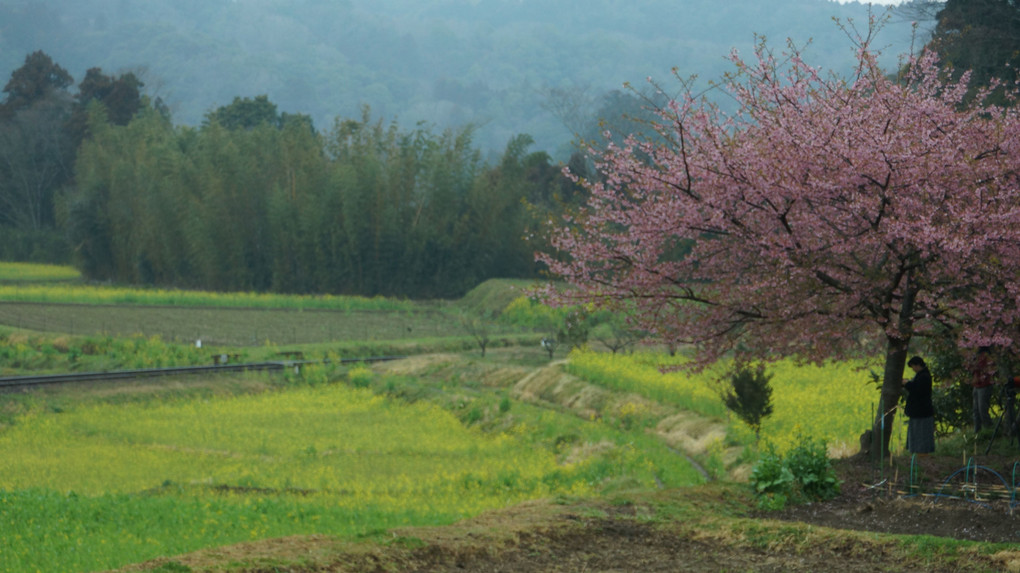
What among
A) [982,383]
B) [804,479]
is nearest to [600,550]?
[804,479]

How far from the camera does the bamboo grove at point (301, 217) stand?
45844 mm

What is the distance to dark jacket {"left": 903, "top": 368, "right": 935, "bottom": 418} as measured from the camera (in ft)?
32.6

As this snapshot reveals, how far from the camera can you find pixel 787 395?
1756 cm

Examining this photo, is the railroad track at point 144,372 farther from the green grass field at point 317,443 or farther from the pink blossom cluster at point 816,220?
→ the pink blossom cluster at point 816,220

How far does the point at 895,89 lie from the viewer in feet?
30.2

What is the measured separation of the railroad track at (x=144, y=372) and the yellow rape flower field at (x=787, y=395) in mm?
8547

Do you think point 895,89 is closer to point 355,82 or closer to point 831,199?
point 831,199

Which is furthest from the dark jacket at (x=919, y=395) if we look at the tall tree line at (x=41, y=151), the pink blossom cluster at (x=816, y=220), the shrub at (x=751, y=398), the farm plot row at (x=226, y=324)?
the tall tree line at (x=41, y=151)

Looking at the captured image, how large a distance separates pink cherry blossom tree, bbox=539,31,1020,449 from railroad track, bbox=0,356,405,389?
56.9 ft

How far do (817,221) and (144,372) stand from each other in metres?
20.6

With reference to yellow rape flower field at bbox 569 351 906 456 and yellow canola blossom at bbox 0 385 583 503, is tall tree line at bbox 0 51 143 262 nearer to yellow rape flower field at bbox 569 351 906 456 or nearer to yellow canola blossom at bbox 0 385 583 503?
yellow canola blossom at bbox 0 385 583 503

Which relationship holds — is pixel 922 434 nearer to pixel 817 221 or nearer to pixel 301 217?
pixel 817 221

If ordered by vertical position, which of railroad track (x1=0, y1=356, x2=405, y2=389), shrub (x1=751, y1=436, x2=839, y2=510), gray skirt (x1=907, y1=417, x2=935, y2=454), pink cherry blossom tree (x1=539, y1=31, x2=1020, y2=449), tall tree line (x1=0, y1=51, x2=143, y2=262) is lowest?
railroad track (x1=0, y1=356, x2=405, y2=389)

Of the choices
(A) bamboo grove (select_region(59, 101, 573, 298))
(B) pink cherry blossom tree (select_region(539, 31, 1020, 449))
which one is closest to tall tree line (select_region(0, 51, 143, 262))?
(A) bamboo grove (select_region(59, 101, 573, 298))
